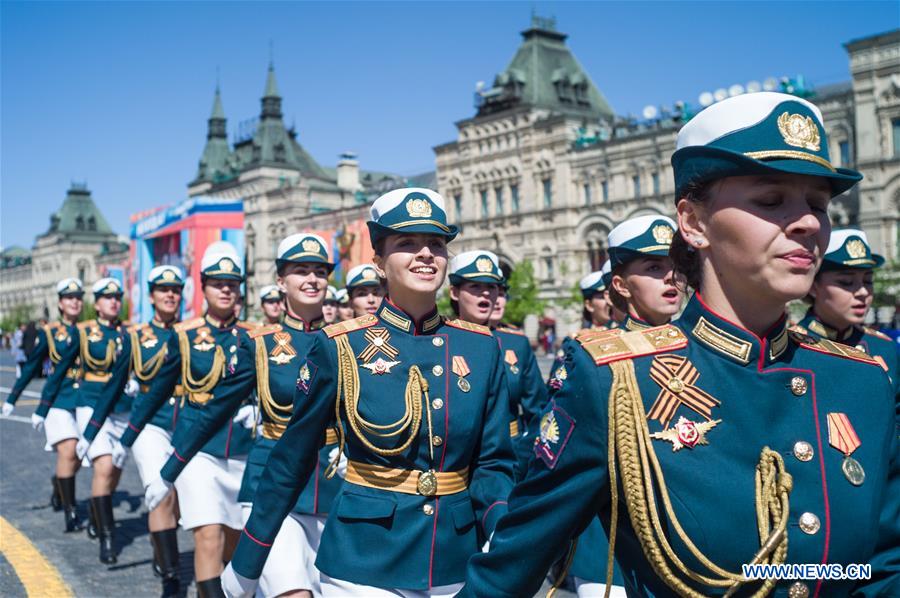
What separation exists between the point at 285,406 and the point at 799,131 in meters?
4.21

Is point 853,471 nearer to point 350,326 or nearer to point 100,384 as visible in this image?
point 350,326

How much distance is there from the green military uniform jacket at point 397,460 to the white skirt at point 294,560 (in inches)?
21.2

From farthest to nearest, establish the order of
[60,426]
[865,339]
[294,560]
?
1. [60,426]
2. [865,339]
3. [294,560]

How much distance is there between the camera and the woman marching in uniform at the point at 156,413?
7.23 meters

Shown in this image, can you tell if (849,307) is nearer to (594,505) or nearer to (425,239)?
(425,239)

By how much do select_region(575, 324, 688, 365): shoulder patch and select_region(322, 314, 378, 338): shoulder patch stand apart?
1.96 m

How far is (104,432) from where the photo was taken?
9.80 metres

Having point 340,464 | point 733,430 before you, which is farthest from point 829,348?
point 340,464

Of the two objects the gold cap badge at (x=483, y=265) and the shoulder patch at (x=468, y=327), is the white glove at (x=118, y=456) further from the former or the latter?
the shoulder patch at (x=468, y=327)

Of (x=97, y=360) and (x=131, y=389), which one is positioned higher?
(x=97, y=360)

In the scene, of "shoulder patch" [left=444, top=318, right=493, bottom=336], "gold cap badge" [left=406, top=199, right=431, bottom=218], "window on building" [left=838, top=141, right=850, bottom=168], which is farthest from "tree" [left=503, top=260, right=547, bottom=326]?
"gold cap badge" [left=406, top=199, right=431, bottom=218]

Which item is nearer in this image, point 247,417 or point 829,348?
point 829,348

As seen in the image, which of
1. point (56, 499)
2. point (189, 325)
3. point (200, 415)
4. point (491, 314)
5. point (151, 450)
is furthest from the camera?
point (56, 499)

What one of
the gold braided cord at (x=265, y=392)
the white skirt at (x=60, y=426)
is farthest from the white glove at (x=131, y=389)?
the gold braided cord at (x=265, y=392)
